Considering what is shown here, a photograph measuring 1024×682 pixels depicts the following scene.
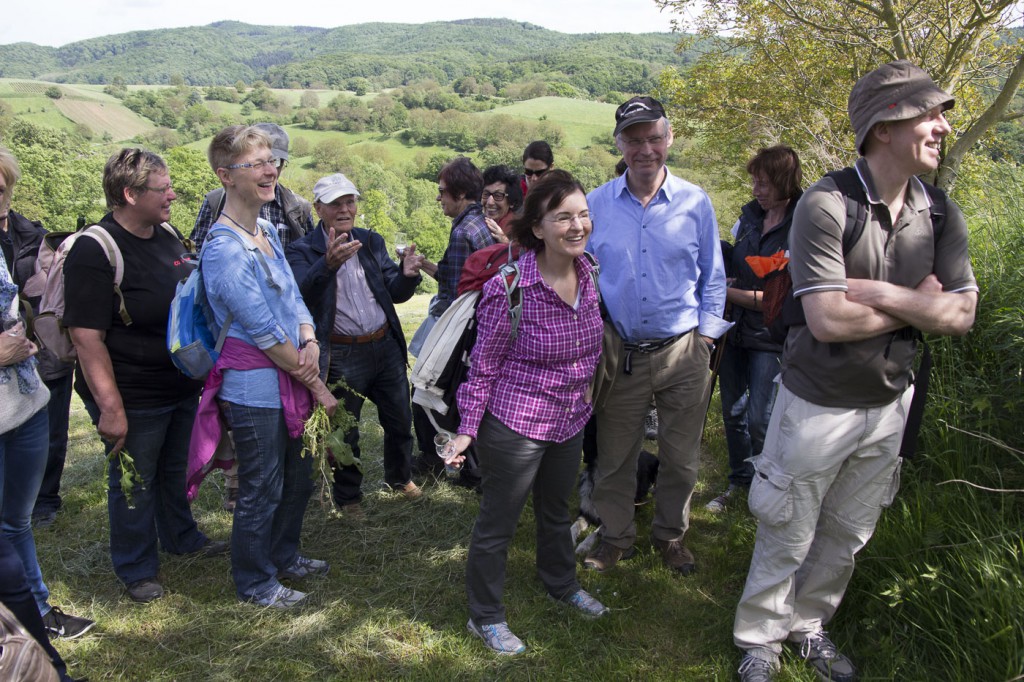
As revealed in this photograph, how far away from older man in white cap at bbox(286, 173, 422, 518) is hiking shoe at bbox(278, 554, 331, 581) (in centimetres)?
56

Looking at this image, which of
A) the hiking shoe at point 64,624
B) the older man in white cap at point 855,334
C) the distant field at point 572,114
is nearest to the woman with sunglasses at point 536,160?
the older man in white cap at point 855,334

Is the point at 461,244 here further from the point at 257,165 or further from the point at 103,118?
the point at 103,118

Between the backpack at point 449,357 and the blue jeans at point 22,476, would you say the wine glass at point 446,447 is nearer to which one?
the backpack at point 449,357

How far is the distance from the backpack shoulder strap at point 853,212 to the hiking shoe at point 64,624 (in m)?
3.84

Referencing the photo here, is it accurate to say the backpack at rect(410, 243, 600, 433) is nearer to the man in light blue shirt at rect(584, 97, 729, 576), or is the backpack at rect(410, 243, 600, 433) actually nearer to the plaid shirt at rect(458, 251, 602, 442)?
the plaid shirt at rect(458, 251, 602, 442)

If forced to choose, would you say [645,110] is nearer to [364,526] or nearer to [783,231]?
[783,231]

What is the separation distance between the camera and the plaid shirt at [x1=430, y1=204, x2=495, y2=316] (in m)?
4.41

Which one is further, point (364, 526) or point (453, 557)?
point (364, 526)

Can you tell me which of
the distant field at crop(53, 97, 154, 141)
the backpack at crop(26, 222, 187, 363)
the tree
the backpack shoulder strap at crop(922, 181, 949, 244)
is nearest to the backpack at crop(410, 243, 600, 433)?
the backpack shoulder strap at crop(922, 181, 949, 244)

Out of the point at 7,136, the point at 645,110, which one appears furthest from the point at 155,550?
the point at 7,136

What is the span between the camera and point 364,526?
4414 millimetres

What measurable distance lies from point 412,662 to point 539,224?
2071 mm

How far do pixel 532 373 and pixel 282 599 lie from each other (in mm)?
1856

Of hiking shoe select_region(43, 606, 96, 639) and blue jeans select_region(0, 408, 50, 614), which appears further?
hiking shoe select_region(43, 606, 96, 639)
